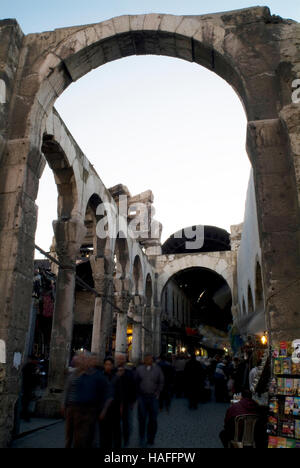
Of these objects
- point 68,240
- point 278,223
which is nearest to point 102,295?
point 68,240

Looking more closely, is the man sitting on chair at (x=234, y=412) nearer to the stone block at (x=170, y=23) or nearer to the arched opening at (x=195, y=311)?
the stone block at (x=170, y=23)

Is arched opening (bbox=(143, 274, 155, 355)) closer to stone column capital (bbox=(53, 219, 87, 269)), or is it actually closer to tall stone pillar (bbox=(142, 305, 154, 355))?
tall stone pillar (bbox=(142, 305, 154, 355))

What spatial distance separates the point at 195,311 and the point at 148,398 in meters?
33.6

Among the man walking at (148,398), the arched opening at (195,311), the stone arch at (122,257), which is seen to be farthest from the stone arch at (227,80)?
the arched opening at (195,311)

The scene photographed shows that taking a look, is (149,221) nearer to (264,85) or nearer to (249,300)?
(249,300)

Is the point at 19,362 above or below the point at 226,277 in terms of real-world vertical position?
below

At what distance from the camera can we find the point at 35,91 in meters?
5.30

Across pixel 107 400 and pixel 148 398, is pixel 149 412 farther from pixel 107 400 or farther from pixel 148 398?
pixel 107 400

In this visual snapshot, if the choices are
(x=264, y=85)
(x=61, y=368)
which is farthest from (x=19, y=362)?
(x=264, y=85)

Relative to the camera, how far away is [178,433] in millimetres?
5137

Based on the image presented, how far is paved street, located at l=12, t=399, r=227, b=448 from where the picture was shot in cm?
445

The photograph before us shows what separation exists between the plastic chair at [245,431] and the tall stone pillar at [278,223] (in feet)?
2.79

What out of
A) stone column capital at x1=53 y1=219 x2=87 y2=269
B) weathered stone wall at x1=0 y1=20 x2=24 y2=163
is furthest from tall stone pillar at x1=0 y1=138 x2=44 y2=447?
stone column capital at x1=53 y1=219 x2=87 y2=269

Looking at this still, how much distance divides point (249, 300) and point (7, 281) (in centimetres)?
1071
